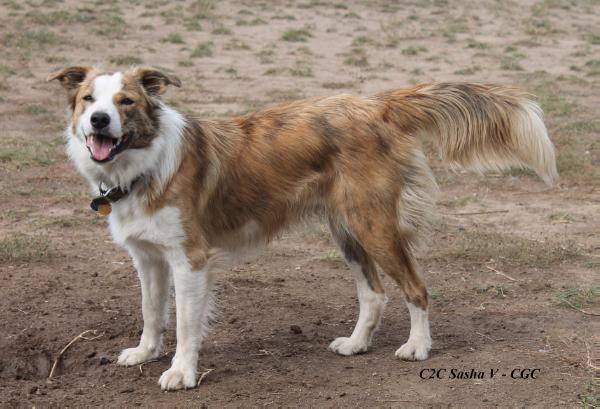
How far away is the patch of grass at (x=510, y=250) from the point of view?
7.07 m

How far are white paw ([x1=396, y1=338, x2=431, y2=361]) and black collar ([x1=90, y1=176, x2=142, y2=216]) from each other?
1.96 m

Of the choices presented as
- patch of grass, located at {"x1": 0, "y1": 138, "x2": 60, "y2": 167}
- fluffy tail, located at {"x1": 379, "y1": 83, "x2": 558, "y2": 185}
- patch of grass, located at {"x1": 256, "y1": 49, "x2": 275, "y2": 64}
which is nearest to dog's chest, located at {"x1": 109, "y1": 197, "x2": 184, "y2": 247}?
fluffy tail, located at {"x1": 379, "y1": 83, "x2": 558, "y2": 185}

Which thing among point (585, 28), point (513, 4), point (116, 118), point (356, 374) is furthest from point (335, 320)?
point (513, 4)

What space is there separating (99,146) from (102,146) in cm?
2

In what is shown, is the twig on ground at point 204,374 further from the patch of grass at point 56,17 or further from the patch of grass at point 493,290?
the patch of grass at point 56,17

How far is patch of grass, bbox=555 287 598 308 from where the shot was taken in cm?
608

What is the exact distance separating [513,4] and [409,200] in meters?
22.5

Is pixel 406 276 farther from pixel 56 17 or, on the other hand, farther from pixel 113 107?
pixel 56 17

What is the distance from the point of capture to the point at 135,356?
539 centimetres

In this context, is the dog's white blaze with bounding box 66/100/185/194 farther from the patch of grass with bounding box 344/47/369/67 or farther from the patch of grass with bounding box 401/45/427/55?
the patch of grass with bounding box 401/45/427/55

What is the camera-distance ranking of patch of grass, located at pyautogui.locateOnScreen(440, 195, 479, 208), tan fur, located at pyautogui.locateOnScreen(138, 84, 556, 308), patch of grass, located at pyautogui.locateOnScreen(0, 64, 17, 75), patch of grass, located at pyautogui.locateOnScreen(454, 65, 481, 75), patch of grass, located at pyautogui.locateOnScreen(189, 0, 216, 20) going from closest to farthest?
tan fur, located at pyautogui.locateOnScreen(138, 84, 556, 308) < patch of grass, located at pyautogui.locateOnScreen(440, 195, 479, 208) < patch of grass, located at pyautogui.locateOnScreen(0, 64, 17, 75) < patch of grass, located at pyautogui.locateOnScreen(454, 65, 481, 75) < patch of grass, located at pyautogui.locateOnScreen(189, 0, 216, 20)

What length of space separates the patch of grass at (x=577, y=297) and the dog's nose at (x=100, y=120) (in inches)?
136

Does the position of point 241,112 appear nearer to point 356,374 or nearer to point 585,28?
point 356,374

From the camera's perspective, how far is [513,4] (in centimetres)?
2616
